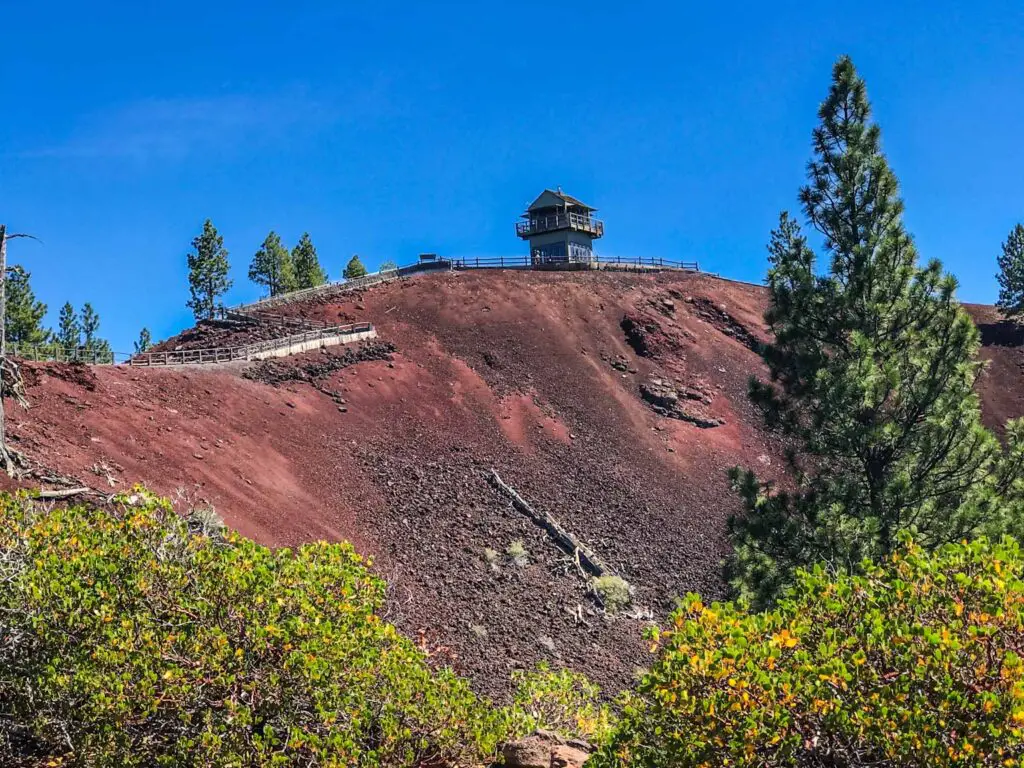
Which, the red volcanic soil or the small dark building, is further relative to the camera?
the small dark building

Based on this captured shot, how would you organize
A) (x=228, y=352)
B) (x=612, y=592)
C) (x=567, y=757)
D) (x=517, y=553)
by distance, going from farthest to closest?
(x=228, y=352) → (x=517, y=553) → (x=612, y=592) → (x=567, y=757)

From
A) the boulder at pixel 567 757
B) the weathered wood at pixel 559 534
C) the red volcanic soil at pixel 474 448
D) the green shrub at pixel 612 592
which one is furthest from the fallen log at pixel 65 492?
the weathered wood at pixel 559 534

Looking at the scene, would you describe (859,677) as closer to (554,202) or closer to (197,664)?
(197,664)

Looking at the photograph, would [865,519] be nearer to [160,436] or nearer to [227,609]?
[227,609]

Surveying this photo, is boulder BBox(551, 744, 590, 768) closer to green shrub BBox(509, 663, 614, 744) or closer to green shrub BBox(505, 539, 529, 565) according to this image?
green shrub BBox(509, 663, 614, 744)

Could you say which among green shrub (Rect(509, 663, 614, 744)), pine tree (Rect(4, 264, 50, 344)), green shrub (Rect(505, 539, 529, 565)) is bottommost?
green shrub (Rect(509, 663, 614, 744))

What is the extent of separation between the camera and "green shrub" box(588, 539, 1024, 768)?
21.6 feet

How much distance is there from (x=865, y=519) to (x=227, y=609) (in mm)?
10196

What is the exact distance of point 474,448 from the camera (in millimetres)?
35219

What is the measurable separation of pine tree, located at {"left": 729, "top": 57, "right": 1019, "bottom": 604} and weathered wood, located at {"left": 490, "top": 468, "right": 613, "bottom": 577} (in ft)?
39.5

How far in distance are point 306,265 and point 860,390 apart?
60169 mm

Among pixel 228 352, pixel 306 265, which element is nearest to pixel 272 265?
pixel 306 265

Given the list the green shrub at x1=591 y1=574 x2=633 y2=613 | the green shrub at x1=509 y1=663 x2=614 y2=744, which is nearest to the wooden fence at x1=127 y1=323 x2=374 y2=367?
the green shrub at x1=591 y1=574 x2=633 y2=613

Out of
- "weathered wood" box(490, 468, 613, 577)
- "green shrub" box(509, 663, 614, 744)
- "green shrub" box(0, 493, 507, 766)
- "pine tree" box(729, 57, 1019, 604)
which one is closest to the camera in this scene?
"green shrub" box(0, 493, 507, 766)
